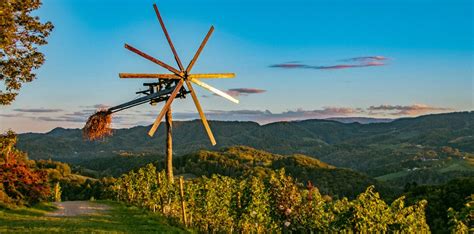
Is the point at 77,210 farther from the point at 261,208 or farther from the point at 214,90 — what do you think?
the point at 261,208

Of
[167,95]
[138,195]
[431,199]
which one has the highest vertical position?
[167,95]

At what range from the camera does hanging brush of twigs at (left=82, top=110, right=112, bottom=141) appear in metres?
29.6

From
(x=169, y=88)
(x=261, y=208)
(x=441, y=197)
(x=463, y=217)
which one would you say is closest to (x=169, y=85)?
(x=169, y=88)

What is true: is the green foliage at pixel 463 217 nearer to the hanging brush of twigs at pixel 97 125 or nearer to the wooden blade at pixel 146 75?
the wooden blade at pixel 146 75

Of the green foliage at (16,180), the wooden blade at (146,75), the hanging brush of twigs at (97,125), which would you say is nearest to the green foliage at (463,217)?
the wooden blade at (146,75)

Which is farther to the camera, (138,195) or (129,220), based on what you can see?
(138,195)

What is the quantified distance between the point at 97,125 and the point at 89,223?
25.5 feet

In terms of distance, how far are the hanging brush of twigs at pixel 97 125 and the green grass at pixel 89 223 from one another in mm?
4985

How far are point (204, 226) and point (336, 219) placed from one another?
9.93 metres

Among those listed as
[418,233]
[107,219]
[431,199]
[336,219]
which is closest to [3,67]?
[107,219]

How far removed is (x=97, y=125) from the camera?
97.3ft

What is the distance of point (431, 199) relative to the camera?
7488cm

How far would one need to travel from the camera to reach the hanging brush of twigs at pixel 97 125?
29.6 meters

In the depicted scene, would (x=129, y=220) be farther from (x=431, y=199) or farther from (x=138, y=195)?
(x=431, y=199)
